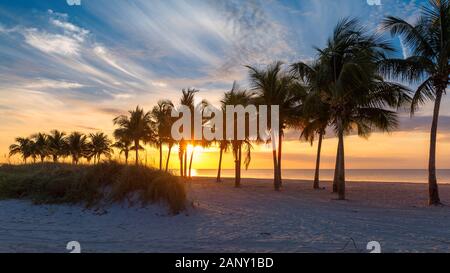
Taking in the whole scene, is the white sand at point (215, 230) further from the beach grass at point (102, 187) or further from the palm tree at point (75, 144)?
the palm tree at point (75, 144)

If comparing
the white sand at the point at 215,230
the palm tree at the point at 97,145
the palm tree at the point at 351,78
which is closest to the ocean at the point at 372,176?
the palm tree at the point at 97,145

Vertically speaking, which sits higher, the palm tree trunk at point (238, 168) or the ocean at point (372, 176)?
the palm tree trunk at point (238, 168)

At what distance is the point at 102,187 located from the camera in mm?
11875

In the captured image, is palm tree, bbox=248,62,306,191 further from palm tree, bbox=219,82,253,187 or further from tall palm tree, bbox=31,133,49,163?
tall palm tree, bbox=31,133,49,163

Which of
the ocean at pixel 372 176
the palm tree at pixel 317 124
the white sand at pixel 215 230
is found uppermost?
the palm tree at pixel 317 124

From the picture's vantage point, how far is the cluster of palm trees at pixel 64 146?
179 ft

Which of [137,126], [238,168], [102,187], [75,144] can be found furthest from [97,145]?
[102,187]

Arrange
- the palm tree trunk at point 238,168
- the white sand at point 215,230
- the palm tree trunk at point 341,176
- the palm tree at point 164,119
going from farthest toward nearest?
1. the palm tree at point 164,119
2. the palm tree trunk at point 238,168
3. the palm tree trunk at point 341,176
4. the white sand at point 215,230

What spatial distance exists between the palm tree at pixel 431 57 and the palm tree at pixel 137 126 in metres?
29.7

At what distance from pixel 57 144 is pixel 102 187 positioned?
49019 millimetres

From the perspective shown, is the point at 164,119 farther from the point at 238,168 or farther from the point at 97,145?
the point at 97,145

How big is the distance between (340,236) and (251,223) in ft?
8.13
